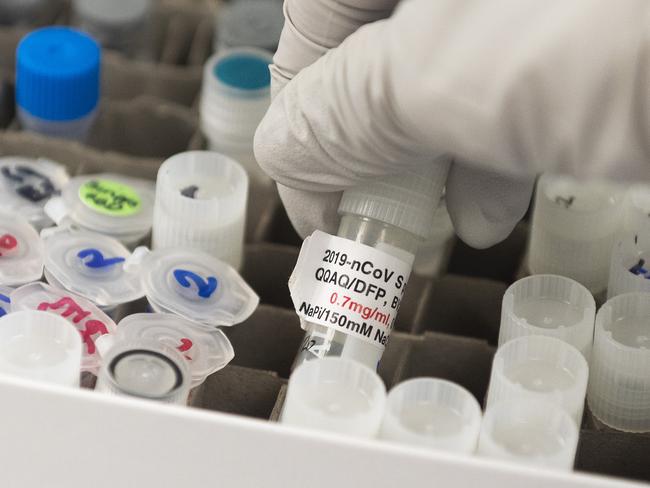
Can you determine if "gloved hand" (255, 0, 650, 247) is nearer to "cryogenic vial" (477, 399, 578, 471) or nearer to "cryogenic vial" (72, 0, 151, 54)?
"cryogenic vial" (477, 399, 578, 471)

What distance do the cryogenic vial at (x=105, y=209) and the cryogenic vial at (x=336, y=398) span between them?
275 millimetres

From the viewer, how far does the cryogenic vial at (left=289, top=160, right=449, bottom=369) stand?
81 centimetres

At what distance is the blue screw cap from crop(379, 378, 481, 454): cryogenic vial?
1.50 ft

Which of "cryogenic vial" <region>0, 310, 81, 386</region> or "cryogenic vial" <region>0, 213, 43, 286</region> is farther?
"cryogenic vial" <region>0, 213, 43, 286</region>

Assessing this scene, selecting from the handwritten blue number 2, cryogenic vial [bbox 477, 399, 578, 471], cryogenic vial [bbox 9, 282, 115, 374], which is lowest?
cryogenic vial [bbox 9, 282, 115, 374]

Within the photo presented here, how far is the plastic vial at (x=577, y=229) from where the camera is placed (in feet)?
3.06

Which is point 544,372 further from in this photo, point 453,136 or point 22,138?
point 22,138

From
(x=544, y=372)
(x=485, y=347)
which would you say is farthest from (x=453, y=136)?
(x=485, y=347)

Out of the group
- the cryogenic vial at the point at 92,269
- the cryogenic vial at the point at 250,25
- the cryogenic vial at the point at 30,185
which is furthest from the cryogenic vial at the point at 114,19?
the cryogenic vial at the point at 92,269

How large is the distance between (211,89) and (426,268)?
238 millimetres

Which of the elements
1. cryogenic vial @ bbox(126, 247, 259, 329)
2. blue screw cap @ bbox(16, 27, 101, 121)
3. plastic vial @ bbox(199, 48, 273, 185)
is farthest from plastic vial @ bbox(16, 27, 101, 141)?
cryogenic vial @ bbox(126, 247, 259, 329)

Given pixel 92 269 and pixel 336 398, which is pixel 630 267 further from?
pixel 92 269

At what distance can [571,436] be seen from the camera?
0.74m

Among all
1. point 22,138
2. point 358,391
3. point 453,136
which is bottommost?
point 22,138
